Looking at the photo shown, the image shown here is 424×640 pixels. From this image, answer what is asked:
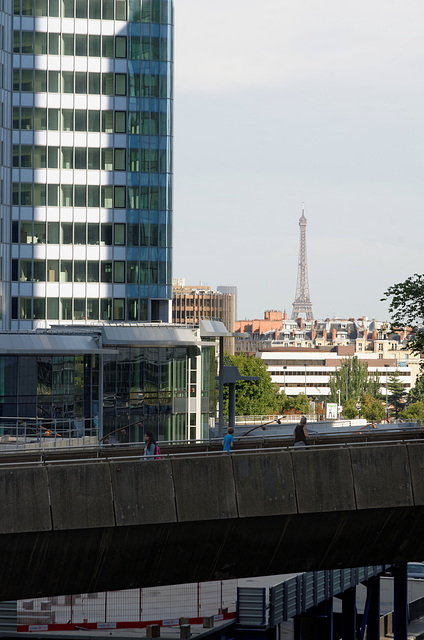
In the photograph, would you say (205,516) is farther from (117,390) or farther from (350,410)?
(350,410)

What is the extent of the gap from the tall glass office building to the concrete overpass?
52.4 m

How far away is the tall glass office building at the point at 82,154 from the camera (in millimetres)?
72875

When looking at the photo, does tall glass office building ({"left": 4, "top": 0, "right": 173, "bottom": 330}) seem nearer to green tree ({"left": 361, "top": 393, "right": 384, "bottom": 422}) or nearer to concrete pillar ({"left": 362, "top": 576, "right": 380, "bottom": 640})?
concrete pillar ({"left": 362, "top": 576, "right": 380, "bottom": 640})

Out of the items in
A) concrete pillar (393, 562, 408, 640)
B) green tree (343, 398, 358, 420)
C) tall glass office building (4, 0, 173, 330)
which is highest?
tall glass office building (4, 0, 173, 330)

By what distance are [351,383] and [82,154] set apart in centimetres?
10322

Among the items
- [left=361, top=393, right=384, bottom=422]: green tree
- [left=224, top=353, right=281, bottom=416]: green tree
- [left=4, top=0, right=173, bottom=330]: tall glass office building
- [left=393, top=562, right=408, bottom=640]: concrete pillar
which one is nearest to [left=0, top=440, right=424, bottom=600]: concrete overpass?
[left=393, top=562, right=408, bottom=640]: concrete pillar

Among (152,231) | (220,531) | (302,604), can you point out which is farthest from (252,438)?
(152,231)

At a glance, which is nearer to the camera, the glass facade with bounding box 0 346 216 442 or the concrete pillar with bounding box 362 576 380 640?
the concrete pillar with bounding box 362 576 380 640

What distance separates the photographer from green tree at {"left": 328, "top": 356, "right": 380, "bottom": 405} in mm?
168125

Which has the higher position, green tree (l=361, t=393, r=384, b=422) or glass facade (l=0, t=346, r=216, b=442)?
glass facade (l=0, t=346, r=216, b=442)

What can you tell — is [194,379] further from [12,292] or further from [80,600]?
[80,600]

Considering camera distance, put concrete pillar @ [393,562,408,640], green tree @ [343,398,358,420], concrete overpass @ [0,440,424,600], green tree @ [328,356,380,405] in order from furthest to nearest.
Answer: green tree @ [328,356,380,405] → green tree @ [343,398,358,420] → concrete pillar @ [393,562,408,640] → concrete overpass @ [0,440,424,600]

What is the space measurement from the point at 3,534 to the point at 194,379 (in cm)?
4267

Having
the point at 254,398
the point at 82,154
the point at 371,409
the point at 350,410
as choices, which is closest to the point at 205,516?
the point at 82,154
